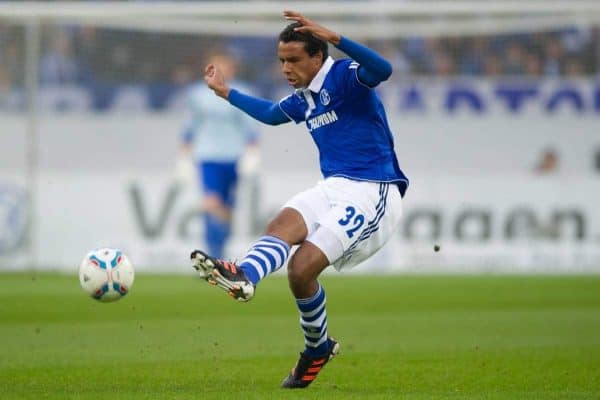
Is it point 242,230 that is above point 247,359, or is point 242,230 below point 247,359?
below

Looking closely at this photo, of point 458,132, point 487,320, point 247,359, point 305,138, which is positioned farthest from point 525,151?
point 247,359

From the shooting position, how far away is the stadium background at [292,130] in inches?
837

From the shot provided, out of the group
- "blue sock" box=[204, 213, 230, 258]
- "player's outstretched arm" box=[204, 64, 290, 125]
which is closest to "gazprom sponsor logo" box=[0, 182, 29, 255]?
"blue sock" box=[204, 213, 230, 258]

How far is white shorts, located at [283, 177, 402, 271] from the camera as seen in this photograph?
838 centimetres

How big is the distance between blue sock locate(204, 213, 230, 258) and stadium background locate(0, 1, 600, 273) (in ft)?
6.34

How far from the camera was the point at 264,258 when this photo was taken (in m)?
8.06

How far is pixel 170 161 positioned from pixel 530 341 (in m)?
12.4

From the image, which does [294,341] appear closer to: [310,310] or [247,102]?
[247,102]

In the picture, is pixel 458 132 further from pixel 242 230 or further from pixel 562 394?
pixel 562 394

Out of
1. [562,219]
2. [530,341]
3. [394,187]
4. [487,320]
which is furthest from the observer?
[562,219]

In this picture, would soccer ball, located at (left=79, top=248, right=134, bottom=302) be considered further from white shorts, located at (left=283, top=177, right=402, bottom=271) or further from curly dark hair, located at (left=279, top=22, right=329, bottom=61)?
curly dark hair, located at (left=279, top=22, right=329, bottom=61)

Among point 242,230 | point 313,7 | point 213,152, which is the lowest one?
point 242,230

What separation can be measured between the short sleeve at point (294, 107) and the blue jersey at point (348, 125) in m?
0.16

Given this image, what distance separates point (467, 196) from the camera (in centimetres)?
2145
